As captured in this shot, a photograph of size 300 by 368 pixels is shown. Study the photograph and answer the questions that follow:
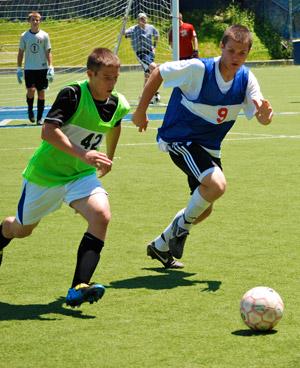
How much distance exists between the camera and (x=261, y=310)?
17.3 ft

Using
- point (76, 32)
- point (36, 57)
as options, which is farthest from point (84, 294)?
point (76, 32)

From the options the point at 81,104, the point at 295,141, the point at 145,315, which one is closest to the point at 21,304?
the point at 145,315

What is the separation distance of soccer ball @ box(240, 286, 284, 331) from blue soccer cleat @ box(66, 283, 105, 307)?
2.80 ft

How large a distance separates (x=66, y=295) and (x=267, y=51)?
4011cm

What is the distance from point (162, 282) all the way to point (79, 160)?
41.8 inches

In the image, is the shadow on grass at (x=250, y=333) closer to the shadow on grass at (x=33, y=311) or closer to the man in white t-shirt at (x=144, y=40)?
the shadow on grass at (x=33, y=311)

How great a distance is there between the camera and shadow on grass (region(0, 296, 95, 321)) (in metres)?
5.69

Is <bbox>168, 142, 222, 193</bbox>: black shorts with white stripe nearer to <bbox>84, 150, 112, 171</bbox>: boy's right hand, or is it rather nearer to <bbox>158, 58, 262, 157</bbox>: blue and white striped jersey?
<bbox>158, 58, 262, 157</bbox>: blue and white striped jersey

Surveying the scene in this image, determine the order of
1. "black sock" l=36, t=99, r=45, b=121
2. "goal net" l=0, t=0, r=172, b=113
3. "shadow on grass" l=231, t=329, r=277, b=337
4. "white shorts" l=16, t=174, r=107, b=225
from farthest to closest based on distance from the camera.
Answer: "goal net" l=0, t=0, r=172, b=113
"black sock" l=36, t=99, r=45, b=121
"white shorts" l=16, t=174, r=107, b=225
"shadow on grass" l=231, t=329, r=277, b=337

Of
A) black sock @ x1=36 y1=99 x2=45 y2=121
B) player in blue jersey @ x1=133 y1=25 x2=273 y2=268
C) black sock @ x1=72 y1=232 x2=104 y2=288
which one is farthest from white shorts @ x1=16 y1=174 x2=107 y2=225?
black sock @ x1=36 y1=99 x2=45 y2=121

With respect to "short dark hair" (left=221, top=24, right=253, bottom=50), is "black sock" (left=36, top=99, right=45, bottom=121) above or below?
below

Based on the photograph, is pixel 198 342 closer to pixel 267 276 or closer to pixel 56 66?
pixel 267 276

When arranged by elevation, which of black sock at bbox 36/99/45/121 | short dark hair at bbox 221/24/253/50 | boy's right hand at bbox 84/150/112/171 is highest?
short dark hair at bbox 221/24/253/50

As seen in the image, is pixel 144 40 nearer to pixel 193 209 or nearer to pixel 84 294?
pixel 193 209
